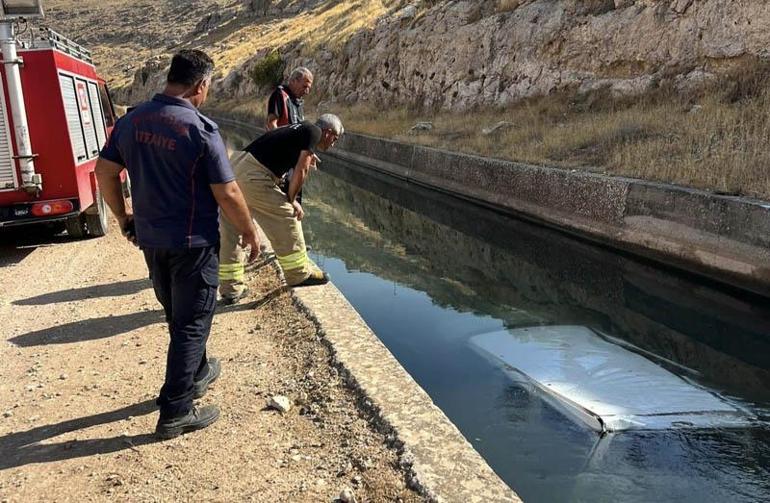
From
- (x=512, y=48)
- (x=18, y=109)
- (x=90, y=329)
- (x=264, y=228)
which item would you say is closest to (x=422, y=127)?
(x=512, y=48)

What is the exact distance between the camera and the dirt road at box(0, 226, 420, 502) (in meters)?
3.25

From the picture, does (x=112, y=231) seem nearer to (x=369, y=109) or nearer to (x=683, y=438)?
(x=683, y=438)

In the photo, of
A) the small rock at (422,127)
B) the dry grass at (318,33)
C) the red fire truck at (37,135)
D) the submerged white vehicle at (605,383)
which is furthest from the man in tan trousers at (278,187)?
the dry grass at (318,33)

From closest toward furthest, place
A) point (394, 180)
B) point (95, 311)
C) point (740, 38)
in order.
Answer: point (95, 311) → point (740, 38) → point (394, 180)

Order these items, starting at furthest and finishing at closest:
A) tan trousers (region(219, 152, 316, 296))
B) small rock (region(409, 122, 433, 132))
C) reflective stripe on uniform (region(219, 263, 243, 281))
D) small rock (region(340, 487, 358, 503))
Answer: small rock (region(409, 122, 433, 132))
reflective stripe on uniform (region(219, 263, 243, 281))
tan trousers (region(219, 152, 316, 296))
small rock (region(340, 487, 358, 503))

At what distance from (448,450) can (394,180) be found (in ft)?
49.2

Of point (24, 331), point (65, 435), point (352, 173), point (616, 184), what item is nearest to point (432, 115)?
point (352, 173)

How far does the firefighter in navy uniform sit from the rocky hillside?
1311 centimetres

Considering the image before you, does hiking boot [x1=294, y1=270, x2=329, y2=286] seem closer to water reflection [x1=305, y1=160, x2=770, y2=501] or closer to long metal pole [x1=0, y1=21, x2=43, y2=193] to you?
water reflection [x1=305, y1=160, x2=770, y2=501]

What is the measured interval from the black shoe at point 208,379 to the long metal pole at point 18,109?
5058 mm

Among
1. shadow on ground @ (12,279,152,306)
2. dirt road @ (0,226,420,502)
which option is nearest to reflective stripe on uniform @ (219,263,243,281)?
dirt road @ (0,226,420,502)

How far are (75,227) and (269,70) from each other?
114 feet

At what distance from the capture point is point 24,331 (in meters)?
5.61

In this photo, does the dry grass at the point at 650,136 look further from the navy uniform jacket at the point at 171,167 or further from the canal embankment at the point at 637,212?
the navy uniform jacket at the point at 171,167
